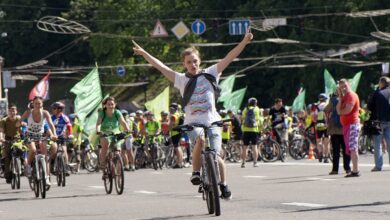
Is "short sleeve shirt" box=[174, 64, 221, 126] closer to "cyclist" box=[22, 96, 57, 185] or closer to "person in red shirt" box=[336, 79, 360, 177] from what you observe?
"cyclist" box=[22, 96, 57, 185]

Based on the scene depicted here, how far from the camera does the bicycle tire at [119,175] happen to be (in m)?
20.7

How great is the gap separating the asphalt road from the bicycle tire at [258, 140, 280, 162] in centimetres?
922

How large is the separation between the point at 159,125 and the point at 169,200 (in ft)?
60.3

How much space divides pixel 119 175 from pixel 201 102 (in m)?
6.25

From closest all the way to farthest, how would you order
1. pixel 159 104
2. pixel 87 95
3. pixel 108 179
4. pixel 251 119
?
pixel 108 179 → pixel 251 119 → pixel 87 95 → pixel 159 104

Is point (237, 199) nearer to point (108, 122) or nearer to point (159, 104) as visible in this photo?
point (108, 122)

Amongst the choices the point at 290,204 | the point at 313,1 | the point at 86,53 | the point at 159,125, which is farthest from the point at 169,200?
the point at 86,53

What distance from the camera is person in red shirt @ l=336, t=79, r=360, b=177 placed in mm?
22375

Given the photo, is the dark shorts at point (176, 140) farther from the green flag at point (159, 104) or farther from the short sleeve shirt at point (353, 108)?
the short sleeve shirt at point (353, 108)

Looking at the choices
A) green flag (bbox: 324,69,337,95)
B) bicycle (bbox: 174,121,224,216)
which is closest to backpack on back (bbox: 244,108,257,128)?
green flag (bbox: 324,69,337,95)

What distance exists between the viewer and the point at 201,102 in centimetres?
1480

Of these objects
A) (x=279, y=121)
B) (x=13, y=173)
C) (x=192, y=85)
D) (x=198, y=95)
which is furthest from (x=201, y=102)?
(x=279, y=121)

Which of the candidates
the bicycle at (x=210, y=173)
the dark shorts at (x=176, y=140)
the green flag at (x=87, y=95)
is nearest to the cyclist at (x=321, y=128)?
the dark shorts at (x=176, y=140)

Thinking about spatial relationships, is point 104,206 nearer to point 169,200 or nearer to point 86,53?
point 169,200
